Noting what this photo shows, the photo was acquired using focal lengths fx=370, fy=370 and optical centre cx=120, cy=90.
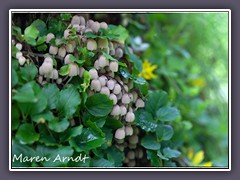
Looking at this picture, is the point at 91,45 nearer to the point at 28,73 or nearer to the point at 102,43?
the point at 102,43

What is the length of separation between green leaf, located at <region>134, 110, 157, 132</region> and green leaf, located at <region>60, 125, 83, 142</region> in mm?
153

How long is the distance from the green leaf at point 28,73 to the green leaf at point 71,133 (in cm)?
12

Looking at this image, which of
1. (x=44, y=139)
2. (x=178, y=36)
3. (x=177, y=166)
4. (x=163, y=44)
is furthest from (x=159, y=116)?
(x=178, y=36)

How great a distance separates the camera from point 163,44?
124 cm

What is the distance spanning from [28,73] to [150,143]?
310 mm

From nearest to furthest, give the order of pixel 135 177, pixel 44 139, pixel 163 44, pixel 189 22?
pixel 44 139 → pixel 135 177 → pixel 163 44 → pixel 189 22

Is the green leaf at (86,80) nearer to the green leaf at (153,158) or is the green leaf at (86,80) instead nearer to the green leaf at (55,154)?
the green leaf at (55,154)

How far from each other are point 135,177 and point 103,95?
0.20 m

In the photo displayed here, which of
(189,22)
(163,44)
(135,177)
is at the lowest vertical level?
(135,177)

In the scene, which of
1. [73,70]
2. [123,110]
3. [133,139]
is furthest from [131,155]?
[73,70]

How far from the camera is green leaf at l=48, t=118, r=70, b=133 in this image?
0.67m

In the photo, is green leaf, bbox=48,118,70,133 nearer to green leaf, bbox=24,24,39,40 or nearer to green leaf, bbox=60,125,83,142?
green leaf, bbox=60,125,83,142

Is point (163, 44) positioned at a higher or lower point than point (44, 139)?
higher
